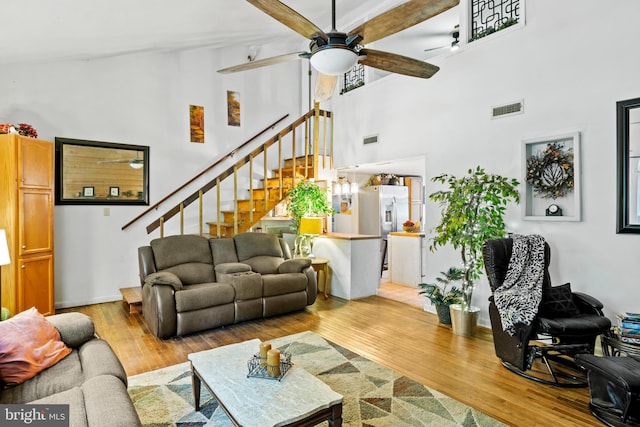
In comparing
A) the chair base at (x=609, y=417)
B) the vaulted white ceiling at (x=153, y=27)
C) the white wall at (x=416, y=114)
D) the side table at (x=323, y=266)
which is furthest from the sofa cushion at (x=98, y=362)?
the white wall at (x=416, y=114)

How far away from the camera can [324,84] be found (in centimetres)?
320

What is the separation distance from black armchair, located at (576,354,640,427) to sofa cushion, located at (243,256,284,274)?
3251 mm

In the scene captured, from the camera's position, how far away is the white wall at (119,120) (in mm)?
4660

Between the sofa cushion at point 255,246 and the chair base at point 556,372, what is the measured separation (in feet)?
9.74

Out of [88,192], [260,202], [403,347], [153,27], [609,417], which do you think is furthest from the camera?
[260,202]

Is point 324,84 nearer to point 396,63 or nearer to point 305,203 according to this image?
point 396,63

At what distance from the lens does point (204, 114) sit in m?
6.02

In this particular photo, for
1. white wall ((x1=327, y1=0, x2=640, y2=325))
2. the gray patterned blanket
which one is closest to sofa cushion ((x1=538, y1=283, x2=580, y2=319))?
the gray patterned blanket

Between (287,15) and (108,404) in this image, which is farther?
(287,15)

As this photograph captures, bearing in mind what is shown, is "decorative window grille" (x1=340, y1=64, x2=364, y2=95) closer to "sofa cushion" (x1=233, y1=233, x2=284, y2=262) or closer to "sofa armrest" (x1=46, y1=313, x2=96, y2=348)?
"sofa cushion" (x1=233, y1=233, x2=284, y2=262)

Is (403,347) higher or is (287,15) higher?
(287,15)

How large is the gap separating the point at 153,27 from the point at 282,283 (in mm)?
3320

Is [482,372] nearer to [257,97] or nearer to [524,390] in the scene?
[524,390]

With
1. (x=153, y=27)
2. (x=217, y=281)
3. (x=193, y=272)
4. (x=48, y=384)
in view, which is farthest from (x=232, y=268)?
(x=153, y=27)
